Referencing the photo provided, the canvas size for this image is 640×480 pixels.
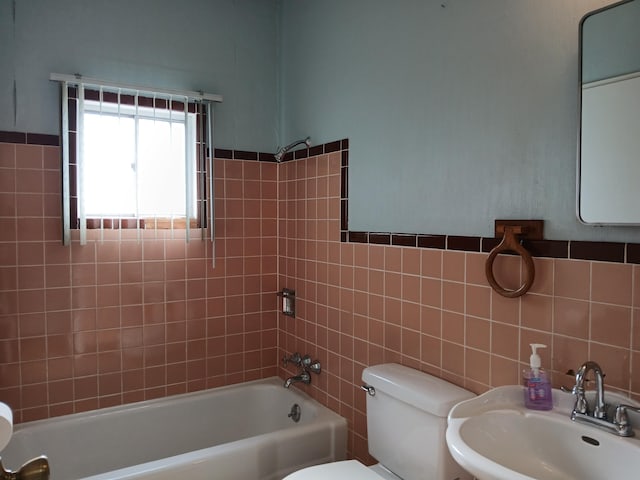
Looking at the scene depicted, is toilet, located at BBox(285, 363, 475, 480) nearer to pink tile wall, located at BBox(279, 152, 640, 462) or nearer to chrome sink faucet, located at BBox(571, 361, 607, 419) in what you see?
pink tile wall, located at BBox(279, 152, 640, 462)

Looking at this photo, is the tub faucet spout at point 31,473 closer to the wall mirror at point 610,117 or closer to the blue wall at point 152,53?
the wall mirror at point 610,117

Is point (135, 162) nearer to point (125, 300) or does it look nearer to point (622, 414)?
point (125, 300)

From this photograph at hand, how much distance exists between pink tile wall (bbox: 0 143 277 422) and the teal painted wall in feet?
2.55

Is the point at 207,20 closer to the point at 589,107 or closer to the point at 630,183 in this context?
the point at 589,107

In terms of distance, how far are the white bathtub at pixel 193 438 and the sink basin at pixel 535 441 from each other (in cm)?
103

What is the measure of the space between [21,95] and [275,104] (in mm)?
1332

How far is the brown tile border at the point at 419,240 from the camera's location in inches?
52.2

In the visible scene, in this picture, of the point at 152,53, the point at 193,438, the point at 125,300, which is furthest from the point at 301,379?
the point at 152,53

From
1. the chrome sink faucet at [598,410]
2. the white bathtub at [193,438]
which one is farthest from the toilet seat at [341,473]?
the chrome sink faucet at [598,410]

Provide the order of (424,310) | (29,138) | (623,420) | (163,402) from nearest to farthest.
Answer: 1. (623,420)
2. (424,310)
3. (29,138)
4. (163,402)

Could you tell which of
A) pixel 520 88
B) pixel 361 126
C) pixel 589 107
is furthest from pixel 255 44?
pixel 589 107

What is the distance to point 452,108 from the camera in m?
1.79

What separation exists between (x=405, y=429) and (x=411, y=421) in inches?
2.0

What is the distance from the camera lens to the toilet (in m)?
1.60
